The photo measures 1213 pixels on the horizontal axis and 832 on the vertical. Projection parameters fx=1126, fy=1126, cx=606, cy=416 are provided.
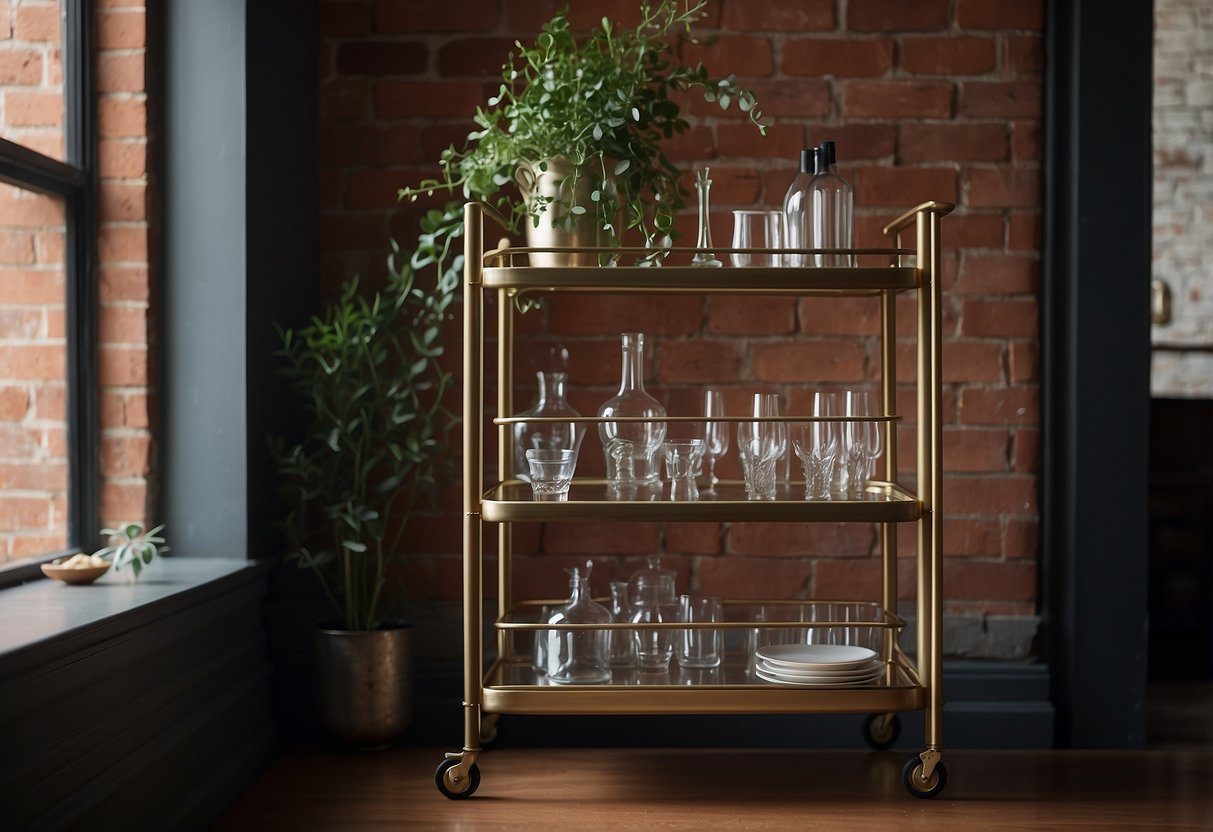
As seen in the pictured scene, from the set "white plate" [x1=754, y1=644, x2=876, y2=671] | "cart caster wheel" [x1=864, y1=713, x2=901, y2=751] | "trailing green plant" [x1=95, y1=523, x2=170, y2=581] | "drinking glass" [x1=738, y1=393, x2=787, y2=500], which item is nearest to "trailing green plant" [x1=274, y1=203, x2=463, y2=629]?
"trailing green plant" [x1=95, y1=523, x2=170, y2=581]

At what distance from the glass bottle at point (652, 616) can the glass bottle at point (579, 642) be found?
6 centimetres

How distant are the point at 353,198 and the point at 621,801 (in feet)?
4.49

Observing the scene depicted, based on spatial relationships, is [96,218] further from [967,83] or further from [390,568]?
[967,83]

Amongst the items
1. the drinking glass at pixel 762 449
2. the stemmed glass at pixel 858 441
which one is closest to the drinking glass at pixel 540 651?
the drinking glass at pixel 762 449

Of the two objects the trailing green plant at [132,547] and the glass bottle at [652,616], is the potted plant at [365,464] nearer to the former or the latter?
the trailing green plant at [132,547]

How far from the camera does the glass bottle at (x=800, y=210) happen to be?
6.69 feet

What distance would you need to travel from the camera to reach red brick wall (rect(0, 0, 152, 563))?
191cm

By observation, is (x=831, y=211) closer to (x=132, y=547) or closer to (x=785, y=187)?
(x=785, y=187)

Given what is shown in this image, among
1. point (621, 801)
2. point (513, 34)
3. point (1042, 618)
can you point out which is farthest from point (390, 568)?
point (1042, 618)

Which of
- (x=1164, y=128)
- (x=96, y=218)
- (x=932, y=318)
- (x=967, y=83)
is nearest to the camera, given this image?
(x=932, y=318)

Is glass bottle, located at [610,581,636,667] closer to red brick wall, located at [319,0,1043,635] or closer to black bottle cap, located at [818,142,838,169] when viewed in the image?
red brick wall, located at [319,0,1043,635]

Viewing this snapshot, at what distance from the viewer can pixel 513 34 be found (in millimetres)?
2424

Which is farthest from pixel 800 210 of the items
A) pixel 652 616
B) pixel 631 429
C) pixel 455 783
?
pixel 455 783

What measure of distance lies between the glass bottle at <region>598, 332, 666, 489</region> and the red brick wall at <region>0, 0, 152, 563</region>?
893mm
